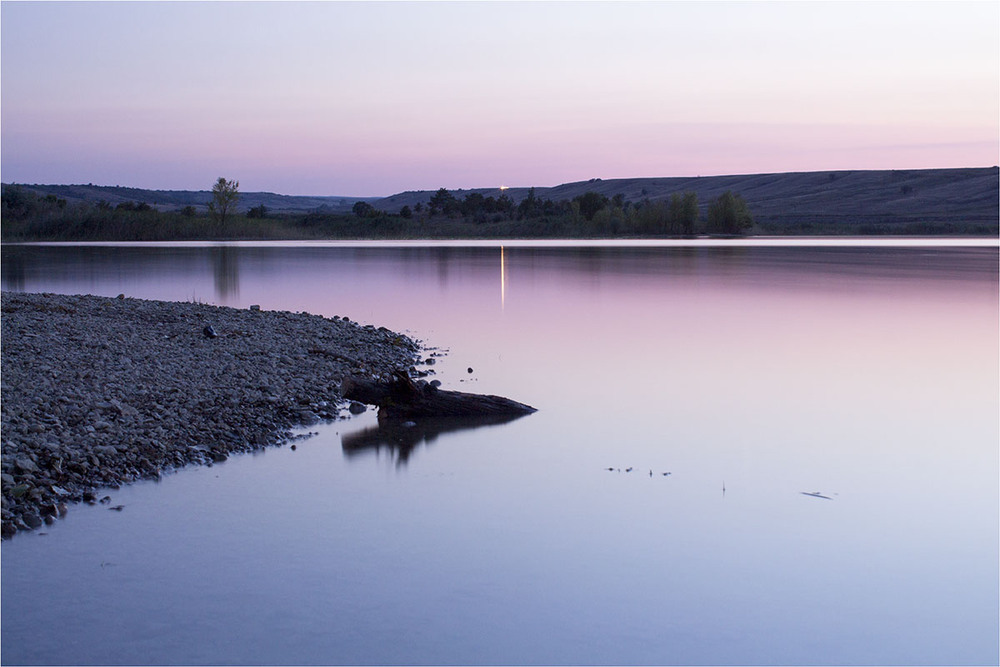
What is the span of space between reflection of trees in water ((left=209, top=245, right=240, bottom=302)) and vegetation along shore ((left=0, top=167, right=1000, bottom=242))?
55.6ft

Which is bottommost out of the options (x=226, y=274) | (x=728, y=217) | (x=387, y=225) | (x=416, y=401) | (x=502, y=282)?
(x=416, y=401)

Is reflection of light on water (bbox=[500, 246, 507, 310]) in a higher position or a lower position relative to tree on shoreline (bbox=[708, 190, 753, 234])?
lower

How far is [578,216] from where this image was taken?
60.2 meters

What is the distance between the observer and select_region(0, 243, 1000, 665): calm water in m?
4.02

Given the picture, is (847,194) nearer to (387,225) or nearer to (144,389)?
(387,225)

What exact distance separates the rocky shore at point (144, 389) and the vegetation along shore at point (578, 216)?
40.4 m

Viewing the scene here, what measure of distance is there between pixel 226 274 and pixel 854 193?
8003cm

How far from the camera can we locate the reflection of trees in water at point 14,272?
1909 centimetres

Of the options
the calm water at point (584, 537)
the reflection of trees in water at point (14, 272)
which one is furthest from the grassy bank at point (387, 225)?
the calm water at point (584, 537)

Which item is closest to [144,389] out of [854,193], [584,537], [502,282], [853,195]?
[584,537]

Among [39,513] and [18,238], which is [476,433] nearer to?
[39,513]

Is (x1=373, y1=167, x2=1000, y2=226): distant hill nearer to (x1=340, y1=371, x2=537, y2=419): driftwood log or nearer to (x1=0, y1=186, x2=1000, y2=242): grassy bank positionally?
(x1=0, y1=186, x2=1000, y2=242): grassy bank

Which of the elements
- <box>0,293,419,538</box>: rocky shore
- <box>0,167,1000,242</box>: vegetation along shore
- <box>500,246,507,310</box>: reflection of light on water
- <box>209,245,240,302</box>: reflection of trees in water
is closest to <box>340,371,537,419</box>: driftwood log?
<box>0,293,419,538</box>: rocky shore

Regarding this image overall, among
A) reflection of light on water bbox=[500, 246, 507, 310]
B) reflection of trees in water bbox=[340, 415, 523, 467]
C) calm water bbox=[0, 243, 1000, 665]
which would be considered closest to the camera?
calm water bbox=[0, 243, 1000, 665]
